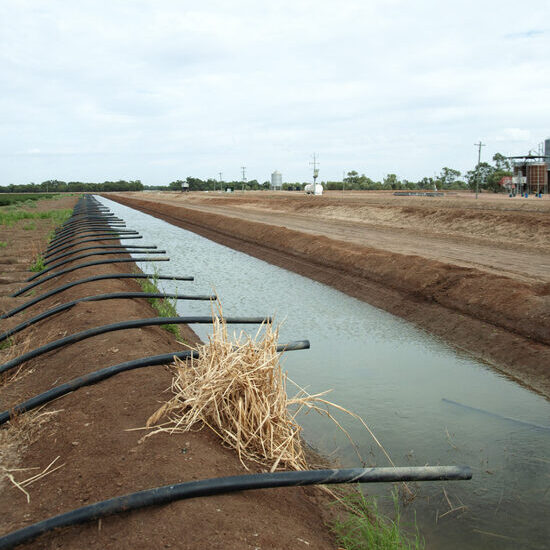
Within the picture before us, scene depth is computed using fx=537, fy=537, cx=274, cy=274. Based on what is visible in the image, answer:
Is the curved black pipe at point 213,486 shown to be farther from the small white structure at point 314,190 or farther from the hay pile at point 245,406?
the small white structure at point 314,190

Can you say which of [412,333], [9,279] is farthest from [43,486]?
[9,279]

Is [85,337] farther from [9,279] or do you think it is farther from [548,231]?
[548,231]

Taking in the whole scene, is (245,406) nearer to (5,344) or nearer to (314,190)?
(5,344)

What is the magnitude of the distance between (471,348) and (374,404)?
9.70 feet

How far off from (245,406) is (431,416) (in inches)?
115

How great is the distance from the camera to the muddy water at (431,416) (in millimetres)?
4180

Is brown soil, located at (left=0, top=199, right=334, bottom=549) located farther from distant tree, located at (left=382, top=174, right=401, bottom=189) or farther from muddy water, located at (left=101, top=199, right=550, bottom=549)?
distant tree, located at (left=382, top=174, right=401, bottom=189)

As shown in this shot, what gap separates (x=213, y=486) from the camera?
323 centimetres

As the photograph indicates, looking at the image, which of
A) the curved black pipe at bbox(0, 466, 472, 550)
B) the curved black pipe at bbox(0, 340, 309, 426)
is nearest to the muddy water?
the curved black pipe at bbox(0, 466, 472, 550)

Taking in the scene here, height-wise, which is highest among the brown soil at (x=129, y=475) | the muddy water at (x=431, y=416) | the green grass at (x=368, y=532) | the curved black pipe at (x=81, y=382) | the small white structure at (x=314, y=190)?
the small white structure at (x=314, y=190)

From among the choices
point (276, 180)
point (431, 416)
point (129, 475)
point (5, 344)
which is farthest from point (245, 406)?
point (276, 180)

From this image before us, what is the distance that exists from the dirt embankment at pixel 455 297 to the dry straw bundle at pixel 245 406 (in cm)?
427

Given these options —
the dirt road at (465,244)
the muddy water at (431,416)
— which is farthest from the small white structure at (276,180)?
the muddy water at (431,416)

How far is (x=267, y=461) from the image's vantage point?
3992 millimetres
